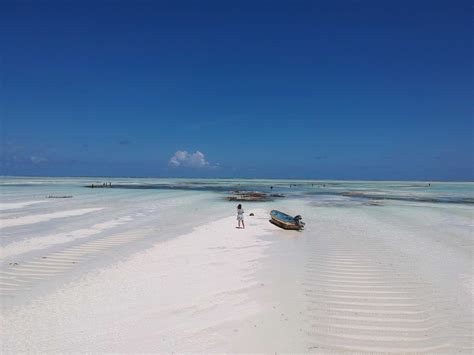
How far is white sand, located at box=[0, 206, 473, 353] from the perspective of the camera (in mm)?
5840

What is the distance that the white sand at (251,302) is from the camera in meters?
5.84

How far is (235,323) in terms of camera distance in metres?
6.46

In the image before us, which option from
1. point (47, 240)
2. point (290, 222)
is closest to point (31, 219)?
point (47, 240)

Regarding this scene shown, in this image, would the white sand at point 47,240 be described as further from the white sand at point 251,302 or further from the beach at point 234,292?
the white sand at point 251,302

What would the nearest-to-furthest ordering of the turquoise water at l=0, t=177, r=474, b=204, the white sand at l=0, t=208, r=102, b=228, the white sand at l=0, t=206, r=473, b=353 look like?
the white sand at l=0, t=206, r=473, b=353 < the white sand at l=0, t=208, r=102, b=228 < the turquoise water at l=0, t=177, r=474, b=204

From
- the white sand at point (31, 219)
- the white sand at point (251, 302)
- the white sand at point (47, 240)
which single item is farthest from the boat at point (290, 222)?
the white sand at point (31, 219)

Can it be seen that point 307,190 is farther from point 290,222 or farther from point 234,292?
point 234,292

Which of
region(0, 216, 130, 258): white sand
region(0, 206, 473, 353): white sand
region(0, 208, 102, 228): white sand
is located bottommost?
region(0, 206, 473, 353): white sand

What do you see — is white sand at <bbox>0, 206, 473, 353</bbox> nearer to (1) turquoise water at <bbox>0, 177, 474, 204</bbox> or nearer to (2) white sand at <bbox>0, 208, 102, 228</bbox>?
(2) white sand at <bbox>0, 208, 102, 228</bbox>

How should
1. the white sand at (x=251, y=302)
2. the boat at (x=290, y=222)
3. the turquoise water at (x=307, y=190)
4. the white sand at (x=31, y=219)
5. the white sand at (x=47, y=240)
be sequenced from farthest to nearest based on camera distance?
1. the turquoise water at (x=307, y=190)
2. the white sand at (x=31, y=219)
3. the boat at (x=290, y=222)
4. the white sand at (x=47, y=240)
5. the white sand at (x=251, y=302)

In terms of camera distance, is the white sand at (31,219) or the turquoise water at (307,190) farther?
the turquoise water at (307,190)

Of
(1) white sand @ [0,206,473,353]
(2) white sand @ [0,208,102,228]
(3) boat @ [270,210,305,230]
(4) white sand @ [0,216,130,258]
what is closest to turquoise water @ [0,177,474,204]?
(2) white sand @ [0,208,102,228]

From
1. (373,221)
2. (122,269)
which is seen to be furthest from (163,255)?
(373,221)

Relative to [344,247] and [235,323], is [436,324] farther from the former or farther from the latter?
[344,247]
